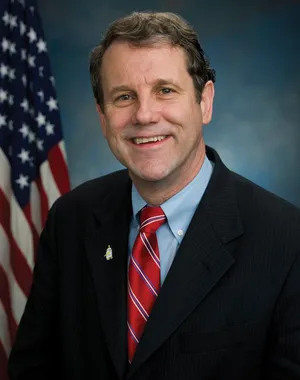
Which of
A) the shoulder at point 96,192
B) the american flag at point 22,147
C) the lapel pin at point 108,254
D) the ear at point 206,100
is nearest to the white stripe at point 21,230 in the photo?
the american flag at point 22,147

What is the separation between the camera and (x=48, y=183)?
12.0 ft

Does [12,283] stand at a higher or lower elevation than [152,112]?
lower

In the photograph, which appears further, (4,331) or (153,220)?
(4,331)

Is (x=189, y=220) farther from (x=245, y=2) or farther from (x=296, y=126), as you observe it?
(x=245, y=2)

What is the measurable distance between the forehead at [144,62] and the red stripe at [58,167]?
1849 mm

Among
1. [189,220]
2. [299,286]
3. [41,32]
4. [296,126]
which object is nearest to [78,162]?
[41,32]

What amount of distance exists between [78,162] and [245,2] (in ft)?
5.59

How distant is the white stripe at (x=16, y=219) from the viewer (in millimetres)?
3543

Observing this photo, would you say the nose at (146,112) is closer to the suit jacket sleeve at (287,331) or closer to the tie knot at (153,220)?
the tie knot at (153,220)

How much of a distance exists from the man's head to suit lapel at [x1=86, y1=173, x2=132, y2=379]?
18 cm

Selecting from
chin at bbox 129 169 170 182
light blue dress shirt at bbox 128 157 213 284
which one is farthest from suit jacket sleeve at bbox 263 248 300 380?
chin at bbox 129 169 170 182

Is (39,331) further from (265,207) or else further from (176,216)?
(265,207)

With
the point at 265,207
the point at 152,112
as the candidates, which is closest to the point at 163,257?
the point at 265,207

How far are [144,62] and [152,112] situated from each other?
167mm
